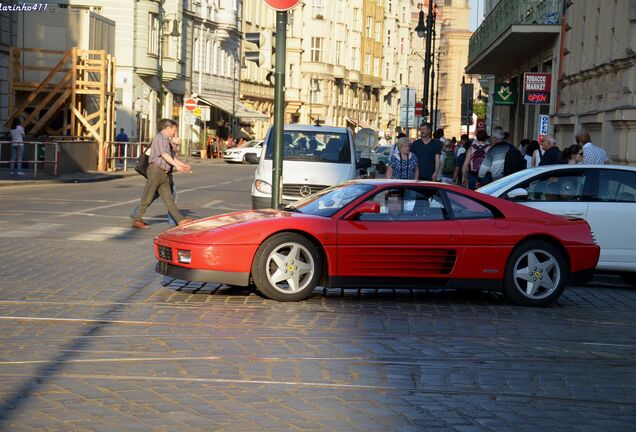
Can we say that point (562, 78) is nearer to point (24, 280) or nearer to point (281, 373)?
point (24, 280)

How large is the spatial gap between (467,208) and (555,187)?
314cm

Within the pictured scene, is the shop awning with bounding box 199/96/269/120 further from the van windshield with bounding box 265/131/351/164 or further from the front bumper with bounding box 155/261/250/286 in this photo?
the front bumper with bounding box 155/261/250/286

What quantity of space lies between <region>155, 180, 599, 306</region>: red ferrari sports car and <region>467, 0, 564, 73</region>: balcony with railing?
2085 cm

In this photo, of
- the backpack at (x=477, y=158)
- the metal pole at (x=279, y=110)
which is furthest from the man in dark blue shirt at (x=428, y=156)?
the metal pole at (x=279, y=110)

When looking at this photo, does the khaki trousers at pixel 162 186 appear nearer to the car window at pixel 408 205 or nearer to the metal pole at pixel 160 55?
the car window at pixel 408 205

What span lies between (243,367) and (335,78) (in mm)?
113101

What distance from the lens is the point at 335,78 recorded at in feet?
396

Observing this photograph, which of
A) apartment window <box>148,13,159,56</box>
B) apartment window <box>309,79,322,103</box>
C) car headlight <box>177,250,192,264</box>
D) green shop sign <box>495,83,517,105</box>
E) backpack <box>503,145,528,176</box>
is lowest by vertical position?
car headlight <box>177,250,192,264</box>

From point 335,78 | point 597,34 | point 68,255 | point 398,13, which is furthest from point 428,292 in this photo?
point 398,13

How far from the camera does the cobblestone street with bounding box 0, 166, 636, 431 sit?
6984 mm

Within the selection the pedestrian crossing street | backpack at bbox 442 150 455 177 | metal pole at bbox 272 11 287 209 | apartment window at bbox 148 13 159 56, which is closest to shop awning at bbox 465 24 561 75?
backpack at bbox 442 150 455 177

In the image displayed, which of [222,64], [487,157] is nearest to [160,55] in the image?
[222,64]

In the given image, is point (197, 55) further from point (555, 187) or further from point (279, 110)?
point (555, 187)

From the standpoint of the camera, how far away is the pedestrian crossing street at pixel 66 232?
708 inches
